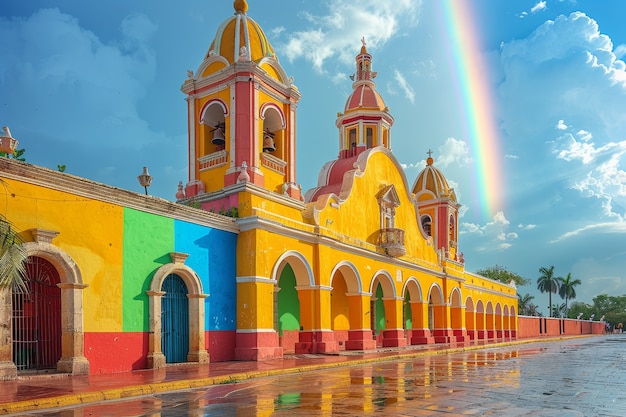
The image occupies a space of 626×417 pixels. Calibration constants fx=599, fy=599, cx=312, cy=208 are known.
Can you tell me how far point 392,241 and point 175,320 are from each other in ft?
38.4

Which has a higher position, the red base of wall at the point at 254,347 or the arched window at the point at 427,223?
the arched window at the point at 427,223

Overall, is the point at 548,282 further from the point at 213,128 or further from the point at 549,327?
the point at 213,128

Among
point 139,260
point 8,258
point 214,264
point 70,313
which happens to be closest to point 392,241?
point 214,264

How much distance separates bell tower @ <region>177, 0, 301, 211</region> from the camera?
18.1 metres

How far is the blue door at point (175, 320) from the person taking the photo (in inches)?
578

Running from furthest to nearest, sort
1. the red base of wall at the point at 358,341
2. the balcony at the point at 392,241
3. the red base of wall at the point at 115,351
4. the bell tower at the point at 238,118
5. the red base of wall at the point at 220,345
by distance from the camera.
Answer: the balcony at the point at 392,241 < the red base of wall at the point at 358,341 < the bell tower at the point at 238,118 < the red base of wall at the point at 220,345 < the red base of wall at the point at 115,351

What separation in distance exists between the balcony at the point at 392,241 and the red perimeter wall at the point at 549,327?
28703 millimetres

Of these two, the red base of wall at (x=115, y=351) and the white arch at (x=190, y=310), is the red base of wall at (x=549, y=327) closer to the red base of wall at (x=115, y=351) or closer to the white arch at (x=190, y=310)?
the white arch at (x=190, y=310)

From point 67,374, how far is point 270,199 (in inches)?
316

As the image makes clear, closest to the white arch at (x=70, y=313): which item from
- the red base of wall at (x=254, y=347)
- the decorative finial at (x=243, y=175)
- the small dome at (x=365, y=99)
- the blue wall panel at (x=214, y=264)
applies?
the blue wall panel at (x=214, y=264)

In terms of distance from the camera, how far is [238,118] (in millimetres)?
18125

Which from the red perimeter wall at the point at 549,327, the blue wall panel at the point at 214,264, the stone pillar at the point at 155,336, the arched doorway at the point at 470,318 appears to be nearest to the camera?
the stone pillar at the point at 155,336

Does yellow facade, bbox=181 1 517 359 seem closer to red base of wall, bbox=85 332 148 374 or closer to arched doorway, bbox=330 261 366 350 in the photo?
arched doorway, bbox=330 261 366 350

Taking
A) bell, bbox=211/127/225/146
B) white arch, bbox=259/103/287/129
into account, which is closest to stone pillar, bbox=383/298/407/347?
white arch, bbox=259/103/287/129
